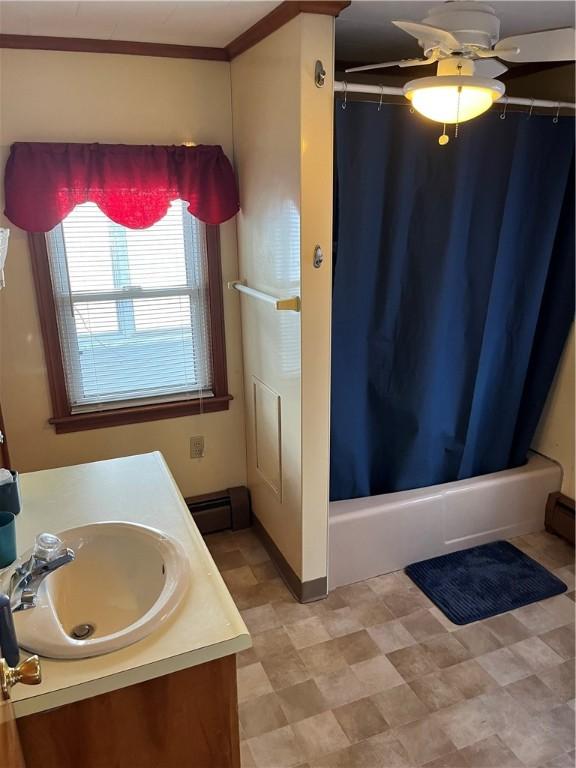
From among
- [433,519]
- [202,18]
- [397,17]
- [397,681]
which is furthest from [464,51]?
[397,681]

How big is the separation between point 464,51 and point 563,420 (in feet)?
6.16

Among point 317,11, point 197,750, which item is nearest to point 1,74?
point 317,11

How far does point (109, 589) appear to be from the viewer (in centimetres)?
146

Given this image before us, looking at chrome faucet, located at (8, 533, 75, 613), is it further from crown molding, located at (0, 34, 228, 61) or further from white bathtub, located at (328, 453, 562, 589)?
crown molding, located at (0, 34, 228, 61)

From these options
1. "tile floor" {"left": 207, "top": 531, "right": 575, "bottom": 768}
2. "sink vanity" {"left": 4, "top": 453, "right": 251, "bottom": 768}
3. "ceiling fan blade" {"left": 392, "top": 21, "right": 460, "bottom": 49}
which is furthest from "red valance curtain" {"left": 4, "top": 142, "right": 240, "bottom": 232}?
"tile floor" {"left": 207, "top": 531, "right": 575, "bottom": 768}

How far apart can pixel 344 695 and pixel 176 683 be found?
Result: 101 centimetres

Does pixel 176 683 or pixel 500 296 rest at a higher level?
pixel 500 296

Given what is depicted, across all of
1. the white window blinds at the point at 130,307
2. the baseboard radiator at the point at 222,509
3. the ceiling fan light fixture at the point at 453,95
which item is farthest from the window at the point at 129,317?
the ceiling fan light fixture at the point at 453,95

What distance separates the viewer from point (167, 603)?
3.98 ft

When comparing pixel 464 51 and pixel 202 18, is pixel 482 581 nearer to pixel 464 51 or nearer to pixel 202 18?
pixel 464 51

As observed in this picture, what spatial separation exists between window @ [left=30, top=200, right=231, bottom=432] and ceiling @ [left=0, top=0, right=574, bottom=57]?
0.62 meters

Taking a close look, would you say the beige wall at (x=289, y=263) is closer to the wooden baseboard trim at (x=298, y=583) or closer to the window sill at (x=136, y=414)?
the wooden baseboard trim at (x=298, y=583)

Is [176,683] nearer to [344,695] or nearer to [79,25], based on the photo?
[344,695]

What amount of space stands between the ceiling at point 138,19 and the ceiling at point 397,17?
0.32 metres
